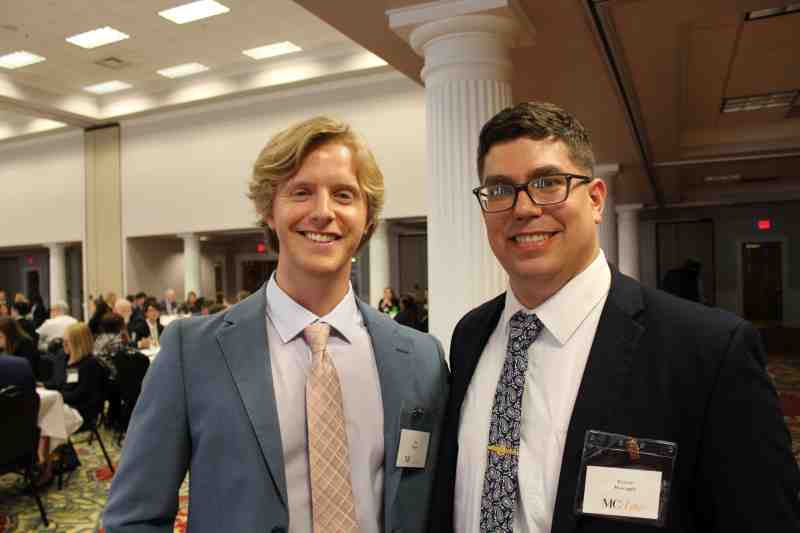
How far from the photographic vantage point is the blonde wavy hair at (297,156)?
1386mm

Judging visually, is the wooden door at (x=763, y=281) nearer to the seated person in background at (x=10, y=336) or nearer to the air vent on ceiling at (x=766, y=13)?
the air vent on ceiling at (x=766, y=13)

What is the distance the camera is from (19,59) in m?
11.9

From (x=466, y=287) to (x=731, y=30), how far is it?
3759 mm

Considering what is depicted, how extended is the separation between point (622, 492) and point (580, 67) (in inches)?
174

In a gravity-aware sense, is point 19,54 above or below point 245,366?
above

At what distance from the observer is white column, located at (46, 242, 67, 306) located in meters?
16.6

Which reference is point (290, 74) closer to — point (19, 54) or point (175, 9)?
point (175, 9)

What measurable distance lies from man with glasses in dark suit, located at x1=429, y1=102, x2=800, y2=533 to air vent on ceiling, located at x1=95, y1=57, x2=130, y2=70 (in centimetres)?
1258

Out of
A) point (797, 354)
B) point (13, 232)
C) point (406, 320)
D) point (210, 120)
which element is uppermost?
point (210, 120)

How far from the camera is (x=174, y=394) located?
1.32 metres

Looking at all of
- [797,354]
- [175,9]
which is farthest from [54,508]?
[797,354]

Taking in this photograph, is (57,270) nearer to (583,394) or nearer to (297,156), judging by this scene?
(297,156)

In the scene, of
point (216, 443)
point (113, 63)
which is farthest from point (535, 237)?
point (113, 63)

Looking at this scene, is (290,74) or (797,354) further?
(290,74)
